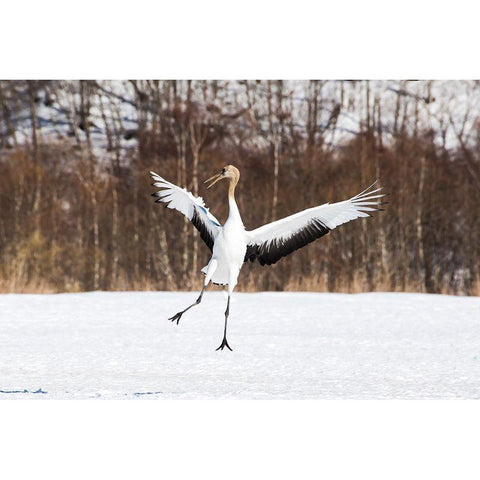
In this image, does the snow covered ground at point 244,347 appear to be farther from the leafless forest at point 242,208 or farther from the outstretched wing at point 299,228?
the leafless forest at point 242,208

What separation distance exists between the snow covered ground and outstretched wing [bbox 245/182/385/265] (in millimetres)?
886

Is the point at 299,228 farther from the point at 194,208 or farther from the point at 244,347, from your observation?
the point at 244,347

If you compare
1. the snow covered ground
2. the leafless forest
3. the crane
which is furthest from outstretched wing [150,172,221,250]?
the leafless forest

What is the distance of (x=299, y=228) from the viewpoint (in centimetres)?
716

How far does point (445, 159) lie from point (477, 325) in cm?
646

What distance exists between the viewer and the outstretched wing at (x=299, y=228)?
683cm

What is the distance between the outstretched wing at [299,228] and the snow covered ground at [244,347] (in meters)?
0.89

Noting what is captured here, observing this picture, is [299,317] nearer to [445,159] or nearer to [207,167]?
[207,167]

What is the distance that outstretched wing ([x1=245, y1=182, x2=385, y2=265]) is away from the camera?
6.83 m

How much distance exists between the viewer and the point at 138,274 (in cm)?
1446

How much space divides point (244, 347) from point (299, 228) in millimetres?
1331

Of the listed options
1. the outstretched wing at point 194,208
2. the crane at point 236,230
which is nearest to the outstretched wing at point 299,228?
the crane at point 236,230

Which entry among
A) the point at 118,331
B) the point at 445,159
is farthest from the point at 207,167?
the point at 118,331

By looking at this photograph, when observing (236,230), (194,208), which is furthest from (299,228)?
(194,208)
